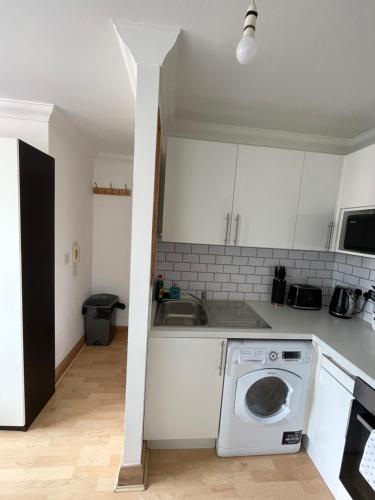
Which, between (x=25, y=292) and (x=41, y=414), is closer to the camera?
(x=25, y=292)

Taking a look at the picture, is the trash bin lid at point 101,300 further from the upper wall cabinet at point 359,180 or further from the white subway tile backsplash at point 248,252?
the upper wall cabinet at point 359,180

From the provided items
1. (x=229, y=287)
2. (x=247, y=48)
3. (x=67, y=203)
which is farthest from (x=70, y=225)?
(x=247, y=48)

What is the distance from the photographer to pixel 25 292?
1.56 m

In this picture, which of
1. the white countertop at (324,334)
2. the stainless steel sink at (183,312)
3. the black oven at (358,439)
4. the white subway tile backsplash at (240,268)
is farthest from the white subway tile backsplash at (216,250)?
the black oven at (358,439)

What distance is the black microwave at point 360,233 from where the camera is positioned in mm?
1486

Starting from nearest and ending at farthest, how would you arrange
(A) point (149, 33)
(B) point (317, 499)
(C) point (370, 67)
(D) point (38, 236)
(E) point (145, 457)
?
1. (A) point (149, 33)
2. (C) point (370, 67)
3. (B) point (317, 499)
4. (E) point (145, 457)
5. (D) point (38, 236)

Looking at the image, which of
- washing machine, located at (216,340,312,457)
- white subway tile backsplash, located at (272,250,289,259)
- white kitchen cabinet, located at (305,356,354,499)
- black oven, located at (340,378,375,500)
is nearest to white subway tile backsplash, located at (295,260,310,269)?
white subway tile backsplash, located at (272,250,289,259)

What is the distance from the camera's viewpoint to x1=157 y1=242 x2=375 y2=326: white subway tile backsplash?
6.85ft

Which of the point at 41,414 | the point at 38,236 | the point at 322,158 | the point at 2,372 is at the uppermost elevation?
the point at 322,158

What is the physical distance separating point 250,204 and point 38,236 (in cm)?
159

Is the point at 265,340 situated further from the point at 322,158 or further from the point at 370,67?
the point at 370,67

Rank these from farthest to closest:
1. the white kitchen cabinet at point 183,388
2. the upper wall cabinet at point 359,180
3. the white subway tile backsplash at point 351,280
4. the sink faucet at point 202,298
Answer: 1. the sink faucet at point 202,298
2. the white subway tile backsplash at point 351,280
3. the upper wall cabinet at point 359,180
4. the white kitchen cabinet at point 183,388

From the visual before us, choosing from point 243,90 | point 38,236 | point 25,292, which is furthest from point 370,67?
point 25,292

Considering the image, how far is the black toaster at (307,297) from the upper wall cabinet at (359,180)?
72 centimetres
